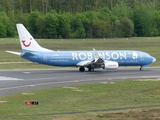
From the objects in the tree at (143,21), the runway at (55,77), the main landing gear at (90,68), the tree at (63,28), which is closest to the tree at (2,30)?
the tree at (63,28)

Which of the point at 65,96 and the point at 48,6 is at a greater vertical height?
the point at 48,6

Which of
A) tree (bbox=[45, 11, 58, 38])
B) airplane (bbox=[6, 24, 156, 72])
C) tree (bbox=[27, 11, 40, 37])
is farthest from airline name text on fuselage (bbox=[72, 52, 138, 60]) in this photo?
tree (bbox=[27, 11, 40, 37])

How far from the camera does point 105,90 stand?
45.2m

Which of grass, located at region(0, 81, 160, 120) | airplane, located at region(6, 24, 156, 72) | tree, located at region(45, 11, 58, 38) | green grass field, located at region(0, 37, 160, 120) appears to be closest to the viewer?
green grass field, located at region(0, 37, 160, 120)

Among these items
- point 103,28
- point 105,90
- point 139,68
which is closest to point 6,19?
point 103,28

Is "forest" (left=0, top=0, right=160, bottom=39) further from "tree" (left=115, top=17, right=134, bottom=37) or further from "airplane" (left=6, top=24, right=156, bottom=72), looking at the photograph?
"airplane" (left=6, top=24, right=156, bottom=72)

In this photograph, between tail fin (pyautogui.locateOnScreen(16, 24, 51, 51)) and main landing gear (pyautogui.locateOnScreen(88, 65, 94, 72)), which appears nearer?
tail fin (pyautogui.locateOnScreen(16, 24, 51, 51))

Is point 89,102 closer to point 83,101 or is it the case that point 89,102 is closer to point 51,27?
point 83,101

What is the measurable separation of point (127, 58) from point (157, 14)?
93.9 meters

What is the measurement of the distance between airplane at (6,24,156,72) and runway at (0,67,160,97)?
1020 mm

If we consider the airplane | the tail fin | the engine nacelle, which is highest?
the tail fin

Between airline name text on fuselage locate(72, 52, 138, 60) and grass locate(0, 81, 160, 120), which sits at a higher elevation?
airline name text on fuselage locate(72, 52, 138, 60)

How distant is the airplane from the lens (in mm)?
63219

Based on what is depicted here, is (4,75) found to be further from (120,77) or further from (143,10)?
(143,10)
